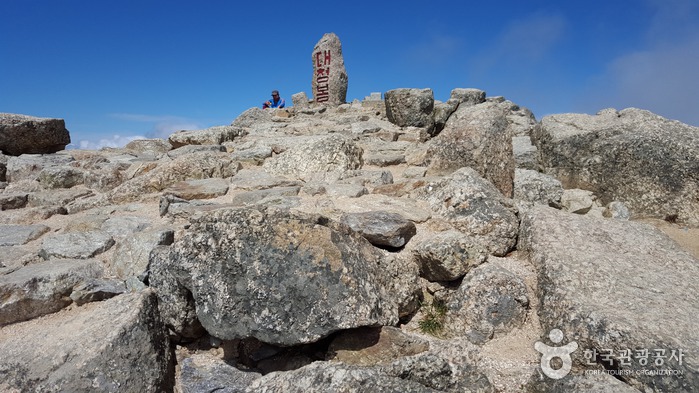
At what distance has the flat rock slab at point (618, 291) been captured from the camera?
9.98 feet

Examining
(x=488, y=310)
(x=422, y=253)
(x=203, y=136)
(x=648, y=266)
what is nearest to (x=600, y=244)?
(x=648, y=266)

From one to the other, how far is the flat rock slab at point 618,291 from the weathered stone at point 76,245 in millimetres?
4959

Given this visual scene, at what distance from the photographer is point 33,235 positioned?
Answer: 18.3 feet

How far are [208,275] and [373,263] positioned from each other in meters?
1.49

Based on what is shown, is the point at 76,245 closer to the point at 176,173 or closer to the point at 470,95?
the point at 176,173

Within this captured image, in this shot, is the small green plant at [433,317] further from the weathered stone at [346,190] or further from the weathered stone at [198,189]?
the weathered stone at [198,189]

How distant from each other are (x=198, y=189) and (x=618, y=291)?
5.71 metres

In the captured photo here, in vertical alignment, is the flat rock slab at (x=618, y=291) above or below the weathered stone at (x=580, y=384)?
above

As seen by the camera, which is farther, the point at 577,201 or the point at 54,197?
the point at 54,197

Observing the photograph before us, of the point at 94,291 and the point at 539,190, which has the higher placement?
the point at 539,190

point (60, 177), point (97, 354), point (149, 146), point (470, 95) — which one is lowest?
point (97, 354)
